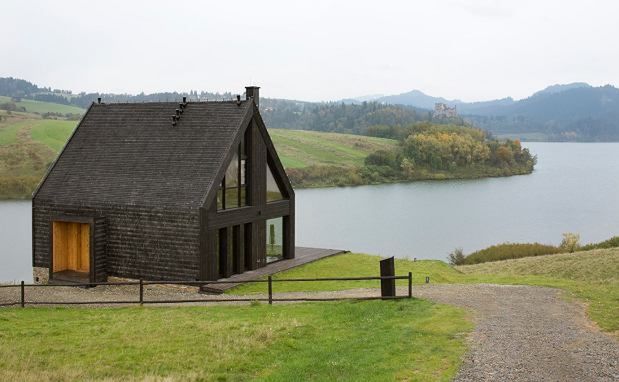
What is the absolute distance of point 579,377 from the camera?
993cm

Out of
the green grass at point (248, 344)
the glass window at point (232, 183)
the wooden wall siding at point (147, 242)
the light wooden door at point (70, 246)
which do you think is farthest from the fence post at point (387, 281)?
the light wooden door at point (70, 246)

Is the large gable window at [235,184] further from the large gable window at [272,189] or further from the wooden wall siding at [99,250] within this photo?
the wooden wall siding at [99,250]

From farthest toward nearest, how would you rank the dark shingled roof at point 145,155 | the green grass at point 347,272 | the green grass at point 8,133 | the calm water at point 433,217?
the green grass at point 8,133 → the calm water at point 433,217 → the dark shingled roof at point 145,155 → the green grass at point 347,272

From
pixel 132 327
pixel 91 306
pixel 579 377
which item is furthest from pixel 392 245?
Answer: pixel 579 377

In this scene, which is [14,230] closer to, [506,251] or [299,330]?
[506,251]

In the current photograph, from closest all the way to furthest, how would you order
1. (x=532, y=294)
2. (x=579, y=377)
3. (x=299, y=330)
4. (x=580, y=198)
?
1. (x=579, y=377)
2. (x=299, y=330)
3. (x=532, y=294)
4. (x=580, y=198)

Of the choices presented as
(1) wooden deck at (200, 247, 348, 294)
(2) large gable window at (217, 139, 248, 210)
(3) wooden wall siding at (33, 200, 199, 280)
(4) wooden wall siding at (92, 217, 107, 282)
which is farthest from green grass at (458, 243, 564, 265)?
(4) wooden wall siding at (92, 217, 107, 282)

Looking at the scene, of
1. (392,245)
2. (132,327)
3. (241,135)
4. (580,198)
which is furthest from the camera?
(580,198)

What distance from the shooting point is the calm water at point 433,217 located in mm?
43812

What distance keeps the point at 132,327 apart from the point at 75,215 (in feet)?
34.5

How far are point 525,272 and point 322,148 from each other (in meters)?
87.0

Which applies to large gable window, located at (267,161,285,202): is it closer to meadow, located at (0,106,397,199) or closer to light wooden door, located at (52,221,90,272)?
light wooden door, located at (52,221,90,272)

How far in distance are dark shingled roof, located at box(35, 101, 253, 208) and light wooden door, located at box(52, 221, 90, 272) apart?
0.91m

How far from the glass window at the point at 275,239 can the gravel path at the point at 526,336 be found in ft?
20.4
